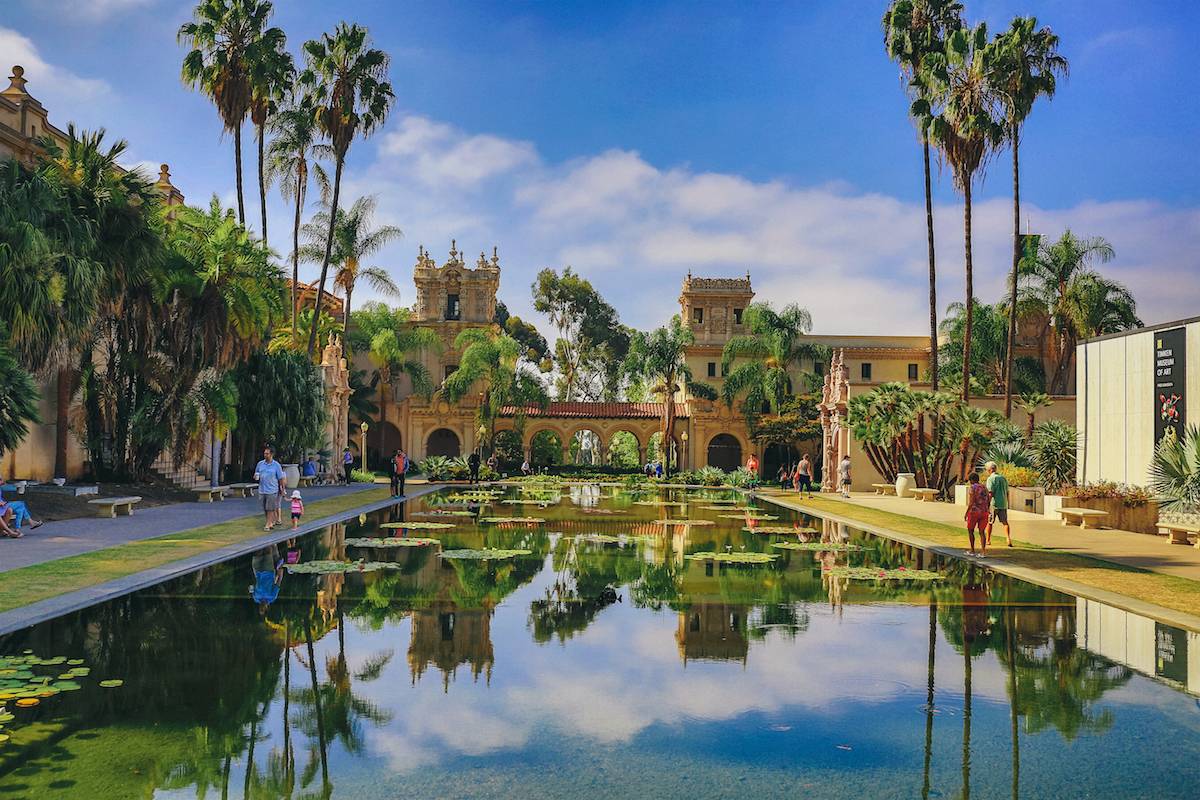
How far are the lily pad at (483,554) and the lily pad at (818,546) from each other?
5.20m

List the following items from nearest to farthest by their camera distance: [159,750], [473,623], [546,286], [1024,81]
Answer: [159,750] < [473,623] < [1024,81] < [546,286]

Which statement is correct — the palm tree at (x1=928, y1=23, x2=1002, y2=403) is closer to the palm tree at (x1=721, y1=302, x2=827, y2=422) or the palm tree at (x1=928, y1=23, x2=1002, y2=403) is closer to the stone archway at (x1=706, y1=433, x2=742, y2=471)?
the palm tree at (x1=721, y1=302, x2=827, y2=422)

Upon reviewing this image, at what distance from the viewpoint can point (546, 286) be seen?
77188 millimetres

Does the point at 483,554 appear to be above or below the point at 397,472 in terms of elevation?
below

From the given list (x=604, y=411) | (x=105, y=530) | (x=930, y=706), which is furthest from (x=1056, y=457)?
(x=604, y=411)

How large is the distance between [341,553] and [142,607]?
18.3 ft

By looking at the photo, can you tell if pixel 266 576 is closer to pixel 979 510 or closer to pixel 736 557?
pixel 736 557

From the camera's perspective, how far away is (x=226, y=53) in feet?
112

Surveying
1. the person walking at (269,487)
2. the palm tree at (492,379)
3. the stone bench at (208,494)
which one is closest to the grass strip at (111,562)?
the person walking at (269,487)

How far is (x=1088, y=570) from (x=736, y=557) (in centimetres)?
559

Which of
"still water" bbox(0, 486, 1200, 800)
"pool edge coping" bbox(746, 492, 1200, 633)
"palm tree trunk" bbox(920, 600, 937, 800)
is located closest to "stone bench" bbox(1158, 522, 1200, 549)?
"pool edge coping" bbox(746, 492, 1200, 633)

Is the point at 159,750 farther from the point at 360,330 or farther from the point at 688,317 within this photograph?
the point at 688,317

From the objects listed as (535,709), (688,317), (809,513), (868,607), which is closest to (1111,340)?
(809,513)

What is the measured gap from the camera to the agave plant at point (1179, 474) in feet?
66.2
